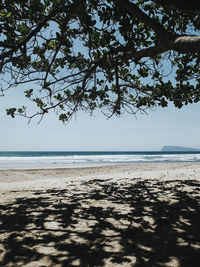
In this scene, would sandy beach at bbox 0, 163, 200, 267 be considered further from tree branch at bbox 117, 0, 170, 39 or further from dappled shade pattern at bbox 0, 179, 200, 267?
tree branch at bbox 117, 0, 170, 39

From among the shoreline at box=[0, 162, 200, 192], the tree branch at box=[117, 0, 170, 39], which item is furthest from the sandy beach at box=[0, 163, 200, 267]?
the tree branch at box=[117, 0, 170, 39]

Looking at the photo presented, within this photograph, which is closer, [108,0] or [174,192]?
[108,0]

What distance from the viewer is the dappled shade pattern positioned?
2.71 meters

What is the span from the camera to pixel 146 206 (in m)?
5.10

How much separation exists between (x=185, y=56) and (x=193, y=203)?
4.76m

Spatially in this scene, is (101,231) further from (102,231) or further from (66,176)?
(66,176)

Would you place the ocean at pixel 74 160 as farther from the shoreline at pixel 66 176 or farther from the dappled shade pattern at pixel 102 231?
the dappled shade pattern at pixel 102 231

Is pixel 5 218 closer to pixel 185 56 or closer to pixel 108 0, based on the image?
pixel 108 0

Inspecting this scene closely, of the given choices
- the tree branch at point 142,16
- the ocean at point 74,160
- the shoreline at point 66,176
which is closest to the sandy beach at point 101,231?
the shoreline at point 66,176

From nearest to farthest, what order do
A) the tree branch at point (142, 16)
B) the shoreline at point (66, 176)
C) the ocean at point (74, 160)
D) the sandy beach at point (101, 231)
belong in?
the sandy beach at point (101, 231), the tree branch at point (142, 16), the shoreline at point (66, 176), the ocean at point (74, 160)

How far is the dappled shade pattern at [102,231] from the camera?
2.71m

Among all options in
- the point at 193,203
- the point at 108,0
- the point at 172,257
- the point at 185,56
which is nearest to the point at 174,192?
the point at 193,203

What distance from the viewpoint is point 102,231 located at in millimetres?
3609

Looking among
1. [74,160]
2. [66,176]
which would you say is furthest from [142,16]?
[74,160]
